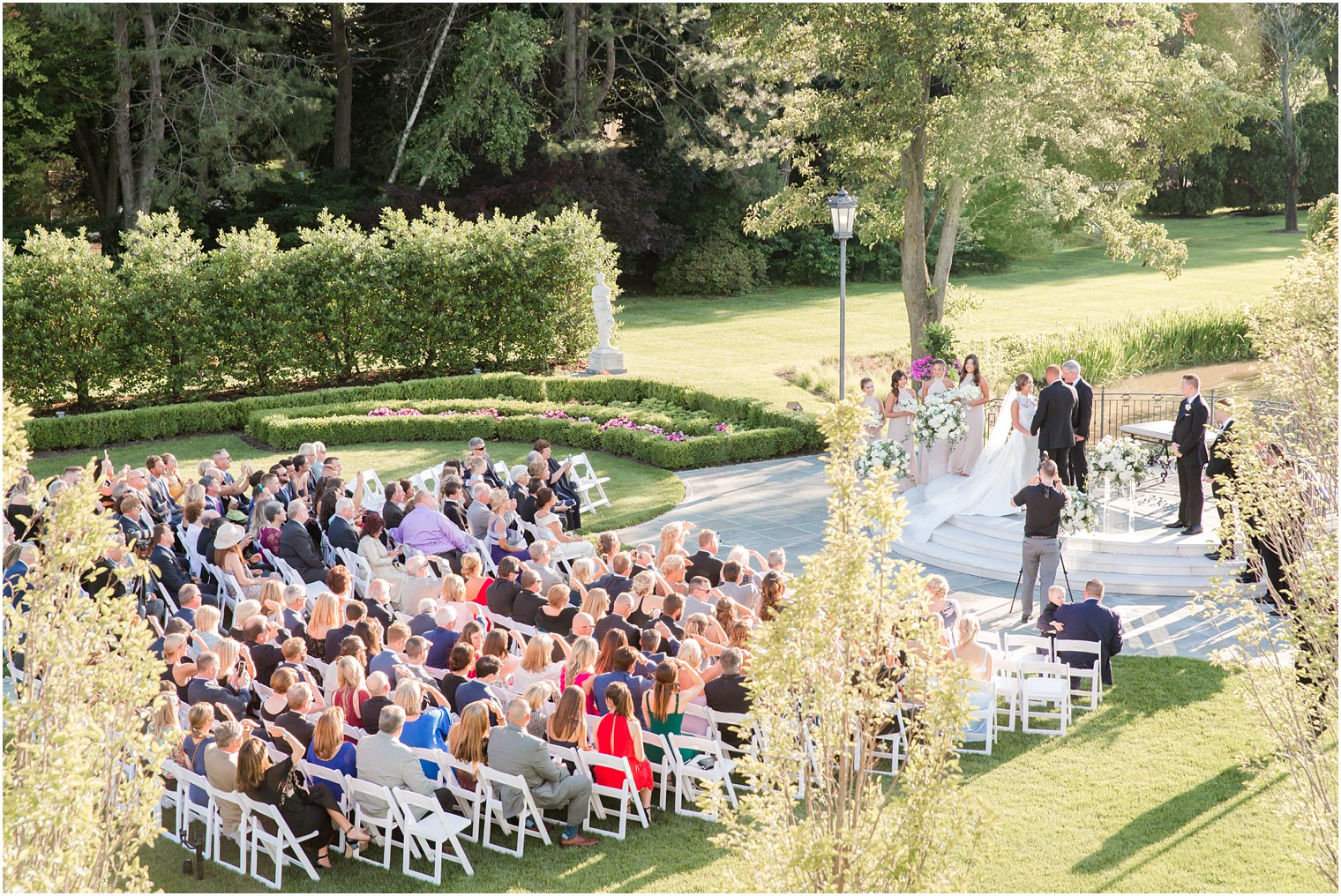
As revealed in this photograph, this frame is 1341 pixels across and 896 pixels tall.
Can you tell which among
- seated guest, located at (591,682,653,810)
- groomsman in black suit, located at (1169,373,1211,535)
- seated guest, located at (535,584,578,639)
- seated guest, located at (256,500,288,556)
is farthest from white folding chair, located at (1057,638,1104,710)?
seated guest, located at (256,500,288,556)

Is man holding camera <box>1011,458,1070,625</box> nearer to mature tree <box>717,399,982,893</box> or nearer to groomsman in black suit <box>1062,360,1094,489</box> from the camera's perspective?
groomsman in black suit <box>1062,360,1094,489</box>

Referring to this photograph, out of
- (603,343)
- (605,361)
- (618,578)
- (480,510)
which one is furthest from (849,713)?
(603,343)

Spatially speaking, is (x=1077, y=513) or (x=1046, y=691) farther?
(x=1077, y=513)

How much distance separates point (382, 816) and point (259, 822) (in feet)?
2.56

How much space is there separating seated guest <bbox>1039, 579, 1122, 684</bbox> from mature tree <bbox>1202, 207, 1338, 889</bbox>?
323cm

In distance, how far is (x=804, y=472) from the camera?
18.6 metres

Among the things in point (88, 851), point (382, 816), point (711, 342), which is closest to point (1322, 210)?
point (711, 342)

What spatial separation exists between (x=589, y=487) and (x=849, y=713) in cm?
1237

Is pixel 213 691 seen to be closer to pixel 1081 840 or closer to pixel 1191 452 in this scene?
pixel 1081 840

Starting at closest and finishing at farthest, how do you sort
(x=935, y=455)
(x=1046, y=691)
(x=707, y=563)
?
1. (x=1046, y=691)
2. (x=707, y=563)
3. (x=935, y=455)

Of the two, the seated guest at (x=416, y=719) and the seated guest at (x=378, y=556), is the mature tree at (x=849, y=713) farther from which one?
the seated guest at (x=378, y=556)

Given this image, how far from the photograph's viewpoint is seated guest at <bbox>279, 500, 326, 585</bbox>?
40.3 ft

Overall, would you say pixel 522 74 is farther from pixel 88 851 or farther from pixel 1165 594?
pixel 88 851

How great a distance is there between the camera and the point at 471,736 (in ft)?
26.1
